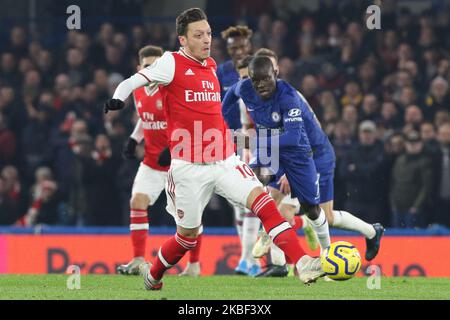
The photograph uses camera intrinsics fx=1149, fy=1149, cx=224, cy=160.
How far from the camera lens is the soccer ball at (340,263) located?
8727 millimetres

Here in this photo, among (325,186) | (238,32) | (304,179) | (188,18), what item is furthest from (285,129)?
(238,32)

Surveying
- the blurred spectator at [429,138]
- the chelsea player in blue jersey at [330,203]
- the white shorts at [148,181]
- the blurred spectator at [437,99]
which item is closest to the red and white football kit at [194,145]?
the chelsea player in blue jersey at [330,203]

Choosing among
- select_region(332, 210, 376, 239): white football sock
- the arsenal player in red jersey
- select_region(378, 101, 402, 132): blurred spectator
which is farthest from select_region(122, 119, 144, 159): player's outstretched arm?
select_region(378, 101, 402, 132): blurred spectator

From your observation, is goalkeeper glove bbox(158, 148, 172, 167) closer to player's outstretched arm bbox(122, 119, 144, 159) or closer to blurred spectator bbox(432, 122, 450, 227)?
player's outstretched arm bbox(122, 119, 144, 159)

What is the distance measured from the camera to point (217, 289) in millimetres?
9625

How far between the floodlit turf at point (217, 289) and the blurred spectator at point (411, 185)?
3.70 meters

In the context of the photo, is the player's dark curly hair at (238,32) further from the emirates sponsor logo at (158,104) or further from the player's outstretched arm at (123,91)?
the player's outstretched arm at (123,91)

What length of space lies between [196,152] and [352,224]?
2.97m

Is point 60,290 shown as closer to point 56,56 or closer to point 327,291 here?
point 327,291

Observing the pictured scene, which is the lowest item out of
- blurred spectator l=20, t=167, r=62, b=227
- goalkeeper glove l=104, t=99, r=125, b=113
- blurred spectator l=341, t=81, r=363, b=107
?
blurred spectator l=20, t=167, r=62, b=227

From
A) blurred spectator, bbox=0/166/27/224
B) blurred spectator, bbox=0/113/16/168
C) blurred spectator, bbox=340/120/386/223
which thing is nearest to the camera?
Result: blurred spectator, bbox=340/120/386/223

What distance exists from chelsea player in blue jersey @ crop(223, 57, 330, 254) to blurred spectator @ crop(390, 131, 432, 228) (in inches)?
169

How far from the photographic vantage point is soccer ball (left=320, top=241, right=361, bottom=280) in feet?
28.6

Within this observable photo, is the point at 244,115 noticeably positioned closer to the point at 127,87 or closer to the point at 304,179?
the point at 304,179
